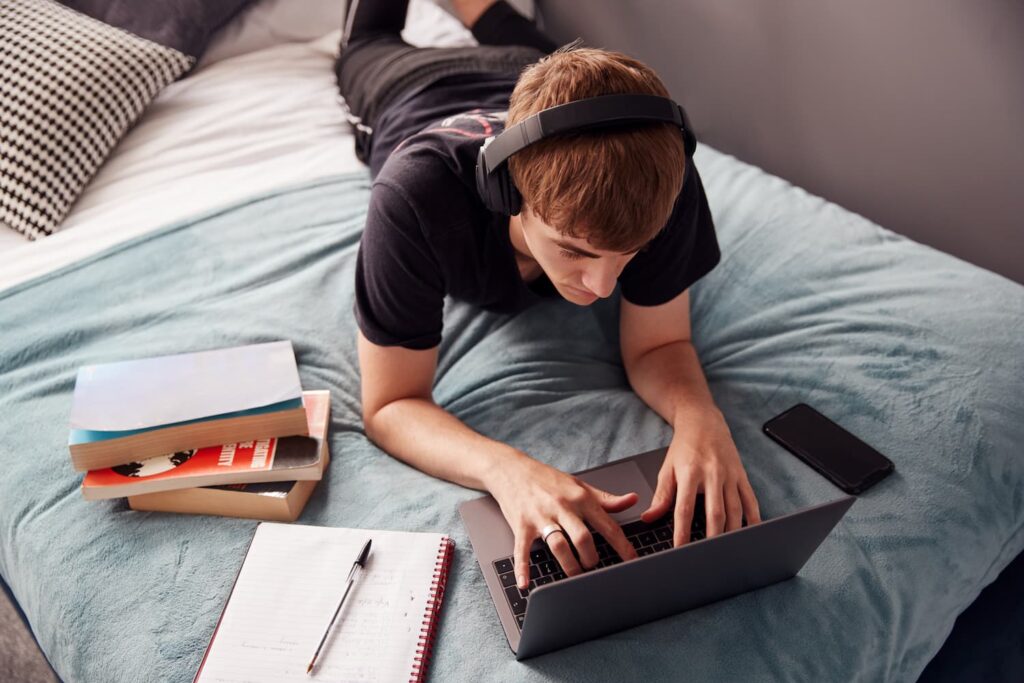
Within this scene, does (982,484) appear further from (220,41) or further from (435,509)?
(220,41)

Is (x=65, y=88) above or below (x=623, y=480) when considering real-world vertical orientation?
above

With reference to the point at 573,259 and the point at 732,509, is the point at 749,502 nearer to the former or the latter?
the point at 732,509

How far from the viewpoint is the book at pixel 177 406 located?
3.11 feet

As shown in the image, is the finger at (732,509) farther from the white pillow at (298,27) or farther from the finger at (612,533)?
the white pillow at (298,27)

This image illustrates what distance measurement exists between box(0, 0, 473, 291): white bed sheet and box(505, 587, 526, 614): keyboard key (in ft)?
3.12

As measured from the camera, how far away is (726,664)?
837 millimetres

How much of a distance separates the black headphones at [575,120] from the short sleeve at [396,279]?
0.18m

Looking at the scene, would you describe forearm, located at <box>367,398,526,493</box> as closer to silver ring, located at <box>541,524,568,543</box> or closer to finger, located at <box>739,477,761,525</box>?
silver ring, located at <box>541,524,568,543</box>

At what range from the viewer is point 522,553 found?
859 mm

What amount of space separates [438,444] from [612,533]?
10.3 inches

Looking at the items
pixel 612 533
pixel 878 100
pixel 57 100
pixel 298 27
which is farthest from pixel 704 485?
pixel 298 27

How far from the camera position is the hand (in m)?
0.91

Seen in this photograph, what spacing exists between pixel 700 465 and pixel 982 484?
14.6 inches

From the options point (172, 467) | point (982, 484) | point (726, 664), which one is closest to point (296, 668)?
point (172, 467)
